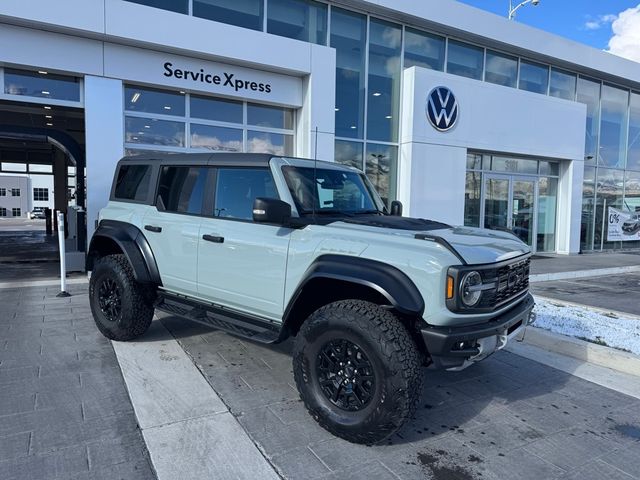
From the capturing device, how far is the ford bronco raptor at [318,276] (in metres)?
2.95

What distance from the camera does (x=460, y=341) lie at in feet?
9.58

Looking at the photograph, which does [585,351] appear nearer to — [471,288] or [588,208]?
[471,288]

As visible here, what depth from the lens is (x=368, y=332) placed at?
2.96 metres

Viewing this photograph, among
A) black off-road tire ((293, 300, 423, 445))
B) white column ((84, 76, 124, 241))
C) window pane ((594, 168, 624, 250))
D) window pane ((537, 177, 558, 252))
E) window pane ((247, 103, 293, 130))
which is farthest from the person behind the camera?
window pane ((594, 168, 624, 250))

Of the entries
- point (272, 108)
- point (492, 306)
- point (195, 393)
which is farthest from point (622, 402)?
point (272, 108)

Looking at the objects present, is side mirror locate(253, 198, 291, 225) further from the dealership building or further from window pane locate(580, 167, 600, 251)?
window pane locate(580, 167, 600, 251)

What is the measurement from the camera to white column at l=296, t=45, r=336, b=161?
10.3 meters

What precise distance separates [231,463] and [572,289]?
8610 mm

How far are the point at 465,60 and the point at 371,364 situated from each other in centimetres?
1286

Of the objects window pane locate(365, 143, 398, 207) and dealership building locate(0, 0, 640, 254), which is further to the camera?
window pane locate(365, 143, 398, 207)

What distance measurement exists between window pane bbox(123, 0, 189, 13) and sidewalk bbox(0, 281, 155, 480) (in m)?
6.69

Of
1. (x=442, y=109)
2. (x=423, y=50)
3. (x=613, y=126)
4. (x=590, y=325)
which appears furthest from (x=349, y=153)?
(x=613, y=126)

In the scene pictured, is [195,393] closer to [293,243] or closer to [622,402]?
[293,243]

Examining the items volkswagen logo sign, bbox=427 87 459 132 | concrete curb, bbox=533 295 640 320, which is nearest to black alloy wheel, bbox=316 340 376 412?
concrete curb, bbox=533 295 640 320
